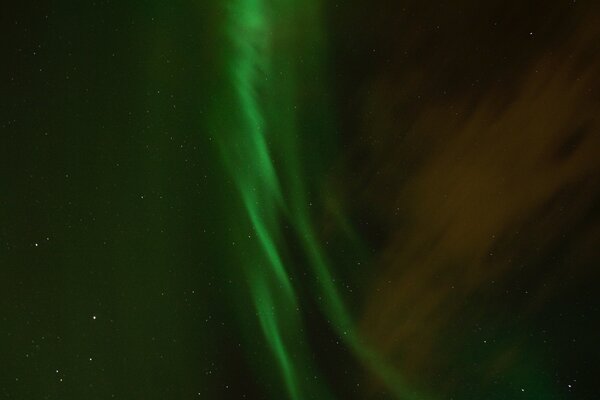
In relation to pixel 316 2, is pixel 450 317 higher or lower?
lower

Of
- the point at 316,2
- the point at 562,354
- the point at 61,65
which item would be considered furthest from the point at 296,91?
the point at 562,354

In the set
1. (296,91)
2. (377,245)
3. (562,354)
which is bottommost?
(562,354)

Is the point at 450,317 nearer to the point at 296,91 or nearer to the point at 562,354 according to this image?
the point at 562,354

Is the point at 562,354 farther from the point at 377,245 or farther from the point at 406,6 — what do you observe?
the point at 406,6

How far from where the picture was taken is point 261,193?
1.92 ft

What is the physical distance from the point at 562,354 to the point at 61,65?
444 millimetres

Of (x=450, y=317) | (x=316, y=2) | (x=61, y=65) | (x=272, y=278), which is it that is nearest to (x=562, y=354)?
(x=450, y=317)

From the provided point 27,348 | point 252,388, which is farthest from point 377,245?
point 27,348

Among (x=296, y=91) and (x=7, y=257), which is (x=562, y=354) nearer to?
(x=296, y=91)

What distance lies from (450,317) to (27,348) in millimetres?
322

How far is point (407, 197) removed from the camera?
594mm

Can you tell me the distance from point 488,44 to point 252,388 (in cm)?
33

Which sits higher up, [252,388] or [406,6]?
[406,6]

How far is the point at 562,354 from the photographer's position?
22.5 inches
